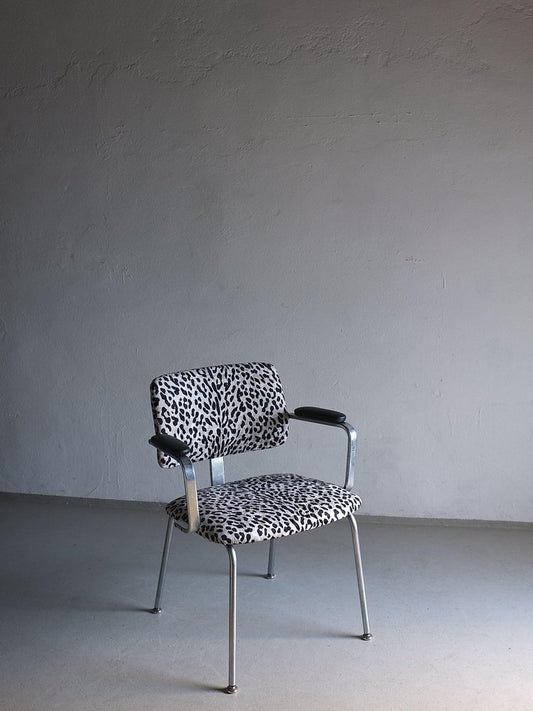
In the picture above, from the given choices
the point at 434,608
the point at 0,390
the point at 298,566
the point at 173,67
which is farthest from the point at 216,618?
the point at 173,67

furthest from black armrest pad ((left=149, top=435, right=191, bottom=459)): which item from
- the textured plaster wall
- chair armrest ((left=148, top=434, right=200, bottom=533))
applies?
the textured plaster wall

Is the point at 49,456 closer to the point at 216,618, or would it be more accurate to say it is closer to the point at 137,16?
the point at 216,618

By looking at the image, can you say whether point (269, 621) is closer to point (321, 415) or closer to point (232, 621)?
point (232, 621)

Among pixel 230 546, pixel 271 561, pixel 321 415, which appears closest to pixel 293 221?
pixel 321 415

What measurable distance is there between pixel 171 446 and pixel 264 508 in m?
0.34

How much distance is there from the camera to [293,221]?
3.58 meters

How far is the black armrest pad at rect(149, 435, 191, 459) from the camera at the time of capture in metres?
2.32

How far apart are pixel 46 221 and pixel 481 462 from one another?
7.31ft

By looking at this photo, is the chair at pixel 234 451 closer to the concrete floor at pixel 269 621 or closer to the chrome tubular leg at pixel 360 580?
the chrome tubular leg at pixel 360 580

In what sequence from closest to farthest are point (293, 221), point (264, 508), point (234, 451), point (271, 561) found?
point (264, 508), point (234, 451), point (271, 561), point (293, 221)

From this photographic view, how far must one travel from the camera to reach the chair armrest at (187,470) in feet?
7.48

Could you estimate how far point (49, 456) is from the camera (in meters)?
3.90

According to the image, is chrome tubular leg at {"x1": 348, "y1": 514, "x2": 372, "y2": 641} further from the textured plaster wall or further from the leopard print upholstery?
the textured plaster wall

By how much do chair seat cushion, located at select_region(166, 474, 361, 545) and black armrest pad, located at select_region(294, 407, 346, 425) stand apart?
0.68 feet
